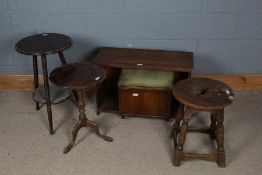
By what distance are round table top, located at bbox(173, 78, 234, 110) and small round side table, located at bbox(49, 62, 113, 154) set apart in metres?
0.54

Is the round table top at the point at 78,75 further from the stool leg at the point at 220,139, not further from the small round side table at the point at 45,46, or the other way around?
the stool leg at the point at 220,139

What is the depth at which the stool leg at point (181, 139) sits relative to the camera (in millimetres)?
1956

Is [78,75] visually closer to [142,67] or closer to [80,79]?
[80,79]

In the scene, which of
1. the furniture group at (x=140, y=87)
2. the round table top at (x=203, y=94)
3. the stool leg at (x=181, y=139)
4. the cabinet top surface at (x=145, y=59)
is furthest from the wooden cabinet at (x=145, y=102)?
the stool leg at (x=181, y=139)

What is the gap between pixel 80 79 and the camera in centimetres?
211

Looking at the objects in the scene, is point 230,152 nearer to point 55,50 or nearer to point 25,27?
point 55,50

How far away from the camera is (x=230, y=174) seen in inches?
81.8

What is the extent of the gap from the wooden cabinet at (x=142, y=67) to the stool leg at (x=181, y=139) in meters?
0.40

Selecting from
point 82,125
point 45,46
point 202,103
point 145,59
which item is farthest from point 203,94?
point 45,46

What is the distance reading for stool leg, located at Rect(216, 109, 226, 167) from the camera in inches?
77.7

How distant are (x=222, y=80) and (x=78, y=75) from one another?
1.37 meters

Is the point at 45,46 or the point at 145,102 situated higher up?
the point at 45,46

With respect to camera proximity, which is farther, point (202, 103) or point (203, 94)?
point (203, 94)

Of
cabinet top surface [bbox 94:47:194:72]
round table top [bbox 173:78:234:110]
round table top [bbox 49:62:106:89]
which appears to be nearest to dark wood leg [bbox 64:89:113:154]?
round table top [bbox 49:62:106:89]
